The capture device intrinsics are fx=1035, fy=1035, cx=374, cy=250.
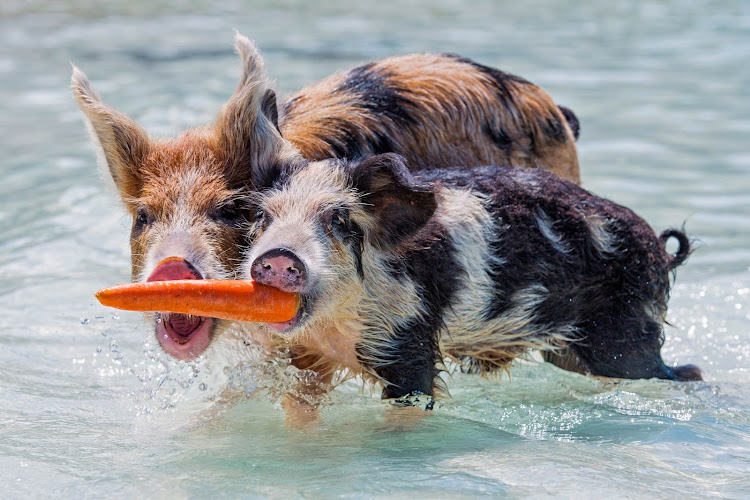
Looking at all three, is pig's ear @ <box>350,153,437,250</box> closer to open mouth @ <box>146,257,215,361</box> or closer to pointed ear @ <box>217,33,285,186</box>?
pointed ear @ <box>217,33,285,186</box>

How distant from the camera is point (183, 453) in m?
3.84

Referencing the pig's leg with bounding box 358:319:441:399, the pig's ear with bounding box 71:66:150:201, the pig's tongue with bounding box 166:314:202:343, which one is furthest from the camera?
the pig's ear with bounding box 71:66:150:201

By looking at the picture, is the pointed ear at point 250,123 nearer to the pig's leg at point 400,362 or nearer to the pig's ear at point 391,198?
the pig's ear at point 391,198

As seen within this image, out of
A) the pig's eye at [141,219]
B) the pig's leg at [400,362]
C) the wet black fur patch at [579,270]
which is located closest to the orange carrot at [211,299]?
the pig's eye at [141,219]

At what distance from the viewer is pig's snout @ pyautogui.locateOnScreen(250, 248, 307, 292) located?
3529 mm

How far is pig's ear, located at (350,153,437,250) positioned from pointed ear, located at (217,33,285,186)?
0.45 metres

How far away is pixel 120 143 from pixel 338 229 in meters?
1.10

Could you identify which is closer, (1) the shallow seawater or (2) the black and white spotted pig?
(1) the shallow seawater

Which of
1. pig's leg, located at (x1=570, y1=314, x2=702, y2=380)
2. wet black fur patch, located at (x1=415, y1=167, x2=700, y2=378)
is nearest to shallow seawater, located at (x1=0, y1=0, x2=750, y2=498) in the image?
pig's leg, located at (x1=570, y1=314, x2=702, y2=380)

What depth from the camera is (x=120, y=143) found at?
4.39 m

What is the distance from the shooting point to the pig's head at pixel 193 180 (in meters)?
3.94

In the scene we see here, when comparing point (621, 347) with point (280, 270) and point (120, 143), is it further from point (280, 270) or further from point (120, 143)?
point (120, 143)

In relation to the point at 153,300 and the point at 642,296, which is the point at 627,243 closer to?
the point at 642,296

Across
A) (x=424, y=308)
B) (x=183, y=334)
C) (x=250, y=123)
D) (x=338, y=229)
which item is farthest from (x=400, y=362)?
(x=250, y=123)
